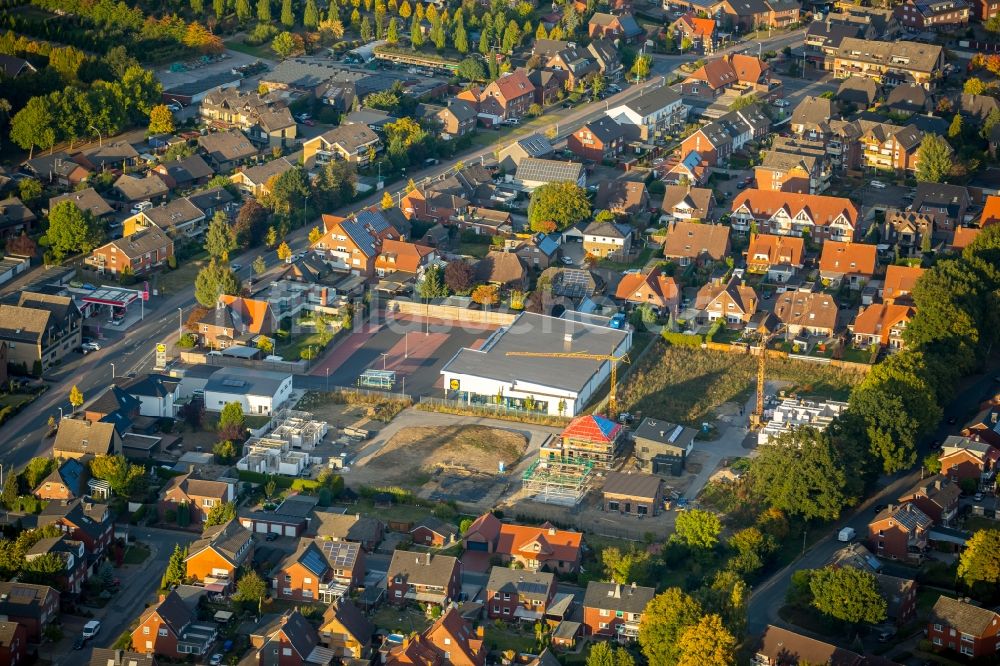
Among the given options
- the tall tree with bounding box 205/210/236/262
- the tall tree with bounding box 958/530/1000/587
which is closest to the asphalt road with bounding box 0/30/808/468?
the tall tree with bounding box 205/210/236/262

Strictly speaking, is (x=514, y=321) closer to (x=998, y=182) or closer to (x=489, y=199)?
(x=489, y=199)

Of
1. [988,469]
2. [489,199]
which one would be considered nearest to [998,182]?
[489,199]

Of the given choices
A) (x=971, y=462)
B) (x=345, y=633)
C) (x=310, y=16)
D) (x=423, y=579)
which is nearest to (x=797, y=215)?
(x=971, y=462)

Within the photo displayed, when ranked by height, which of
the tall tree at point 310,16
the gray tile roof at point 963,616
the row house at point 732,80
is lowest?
the gray tile roof at point 963,616

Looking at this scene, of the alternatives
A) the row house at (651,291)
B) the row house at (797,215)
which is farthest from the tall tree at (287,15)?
the row house at (651,291)

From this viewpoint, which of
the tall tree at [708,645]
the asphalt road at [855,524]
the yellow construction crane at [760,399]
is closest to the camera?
the tall tree at [708,645]

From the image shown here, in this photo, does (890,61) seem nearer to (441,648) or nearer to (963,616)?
(963,616)

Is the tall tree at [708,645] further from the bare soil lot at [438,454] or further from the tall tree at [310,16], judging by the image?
the tall tree at [310,16]

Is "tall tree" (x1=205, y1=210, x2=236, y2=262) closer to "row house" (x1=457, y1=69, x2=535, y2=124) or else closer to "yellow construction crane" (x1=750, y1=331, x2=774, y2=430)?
"row house" (x1=457, y1=69, x2=535, y2=124)
